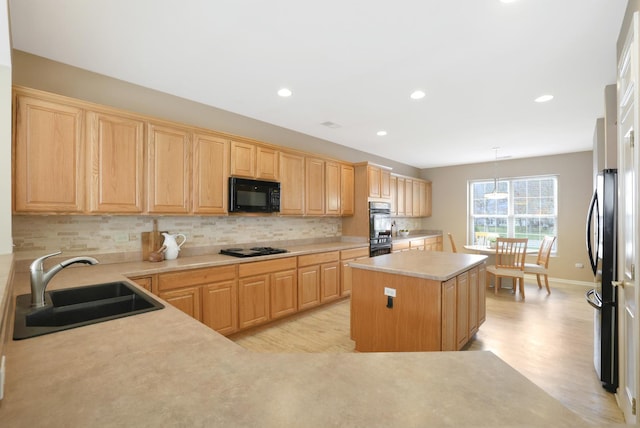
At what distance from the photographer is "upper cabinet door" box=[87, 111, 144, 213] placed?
2.49 metres

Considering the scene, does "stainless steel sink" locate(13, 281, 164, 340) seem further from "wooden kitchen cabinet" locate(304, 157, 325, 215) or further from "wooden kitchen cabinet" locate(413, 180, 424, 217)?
"wooden kitchen cabinet" locate(413, 180, 424, 217)

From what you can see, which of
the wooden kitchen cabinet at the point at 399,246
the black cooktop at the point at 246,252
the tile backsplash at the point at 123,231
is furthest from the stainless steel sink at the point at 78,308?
the wooden kitchen cabinet at the point at 399,246

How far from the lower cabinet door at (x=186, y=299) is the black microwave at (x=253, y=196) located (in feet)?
3.33

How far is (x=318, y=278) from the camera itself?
13.5 ft

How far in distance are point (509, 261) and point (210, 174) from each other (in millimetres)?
5028

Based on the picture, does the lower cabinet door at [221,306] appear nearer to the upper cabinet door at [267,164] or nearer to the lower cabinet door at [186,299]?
the lower cabinet door at [186,299]

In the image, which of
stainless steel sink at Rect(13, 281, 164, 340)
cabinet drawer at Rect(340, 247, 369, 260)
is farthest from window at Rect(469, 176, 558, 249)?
stainless steel sink at Rect(13, 281, 164, 340)

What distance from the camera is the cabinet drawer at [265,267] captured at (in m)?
3.22

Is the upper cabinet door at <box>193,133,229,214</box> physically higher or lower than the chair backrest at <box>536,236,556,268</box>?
higher

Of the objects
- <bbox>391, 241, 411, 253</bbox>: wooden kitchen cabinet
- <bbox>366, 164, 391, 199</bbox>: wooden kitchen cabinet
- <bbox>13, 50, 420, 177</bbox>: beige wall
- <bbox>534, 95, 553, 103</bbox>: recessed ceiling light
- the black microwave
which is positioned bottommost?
<bbox>391, 241, 411, 253</bbox>: wooden kitchen cabinet

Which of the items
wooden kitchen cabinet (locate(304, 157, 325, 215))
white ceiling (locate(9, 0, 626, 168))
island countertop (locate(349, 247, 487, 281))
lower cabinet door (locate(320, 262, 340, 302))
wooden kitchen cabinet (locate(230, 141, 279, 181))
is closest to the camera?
white ceiling (locate(9, 0, 626, 168))

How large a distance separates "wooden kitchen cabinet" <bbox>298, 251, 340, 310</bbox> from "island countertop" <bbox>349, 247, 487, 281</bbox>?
119 centimetres

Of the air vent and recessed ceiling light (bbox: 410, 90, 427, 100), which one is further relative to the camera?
the air vent

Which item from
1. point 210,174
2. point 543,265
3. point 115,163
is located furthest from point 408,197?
point 115,163
